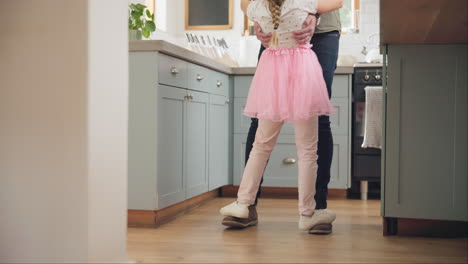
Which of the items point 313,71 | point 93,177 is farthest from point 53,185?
point 313,71

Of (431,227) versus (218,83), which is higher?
(218,83)

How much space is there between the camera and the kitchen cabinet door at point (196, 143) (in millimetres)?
3322

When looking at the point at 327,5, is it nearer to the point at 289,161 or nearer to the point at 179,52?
the point at 179,52

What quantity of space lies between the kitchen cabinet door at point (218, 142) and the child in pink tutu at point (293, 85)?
42.8 inches

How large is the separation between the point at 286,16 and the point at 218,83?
138cm

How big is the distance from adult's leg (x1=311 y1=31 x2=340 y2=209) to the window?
7.29ft

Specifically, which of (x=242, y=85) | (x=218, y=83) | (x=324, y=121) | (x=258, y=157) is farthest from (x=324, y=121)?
(x=242, y=85)

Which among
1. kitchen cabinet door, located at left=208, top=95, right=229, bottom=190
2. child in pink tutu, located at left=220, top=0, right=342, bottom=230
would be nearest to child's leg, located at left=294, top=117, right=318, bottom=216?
child in pink tutu, located at left=220, top=0, right=342, bottom=230

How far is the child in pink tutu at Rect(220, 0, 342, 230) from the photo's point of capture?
2623mm

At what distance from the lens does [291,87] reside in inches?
105

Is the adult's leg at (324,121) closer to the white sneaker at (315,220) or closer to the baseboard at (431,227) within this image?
the white sneaker at (315,220)

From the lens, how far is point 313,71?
265cm

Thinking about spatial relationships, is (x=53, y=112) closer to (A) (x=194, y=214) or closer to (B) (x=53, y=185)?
(B) (x=53, y=185)

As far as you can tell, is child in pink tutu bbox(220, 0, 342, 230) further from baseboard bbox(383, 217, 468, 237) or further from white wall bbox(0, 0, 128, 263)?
white wall bbox(0, 0, 128, 263)
